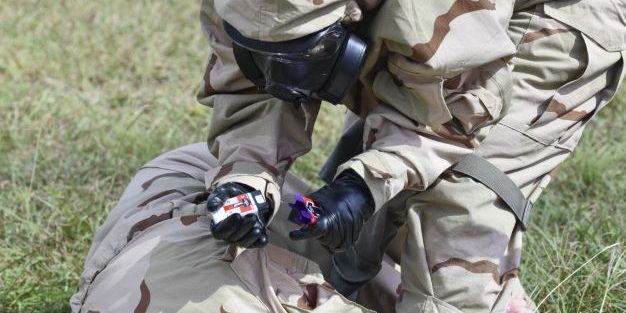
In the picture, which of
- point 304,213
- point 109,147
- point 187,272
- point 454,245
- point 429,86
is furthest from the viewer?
point 109,147

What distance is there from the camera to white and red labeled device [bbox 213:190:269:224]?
2203mm

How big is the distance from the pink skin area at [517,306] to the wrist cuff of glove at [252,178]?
77cm

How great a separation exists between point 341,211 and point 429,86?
1.17 feet

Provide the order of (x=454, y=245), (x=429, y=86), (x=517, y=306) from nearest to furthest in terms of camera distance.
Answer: (x=429, y=86), (x=454, y=245), (x=517, y=306)

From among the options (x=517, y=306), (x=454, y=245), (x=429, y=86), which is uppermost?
(x=429, y=86)

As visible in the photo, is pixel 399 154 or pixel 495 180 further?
pixel 495 180

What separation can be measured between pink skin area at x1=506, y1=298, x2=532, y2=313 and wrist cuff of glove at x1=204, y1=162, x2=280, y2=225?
2.52 ft

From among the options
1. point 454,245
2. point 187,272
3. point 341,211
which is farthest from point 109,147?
point 341,211

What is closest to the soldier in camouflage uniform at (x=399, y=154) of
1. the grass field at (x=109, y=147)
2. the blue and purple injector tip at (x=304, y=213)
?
the blue and purple injector tip at (x=304, y=213)

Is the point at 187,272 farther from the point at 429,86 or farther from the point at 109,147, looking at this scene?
the point at 109,147

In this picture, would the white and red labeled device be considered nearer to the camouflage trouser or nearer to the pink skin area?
the camouflage trouser

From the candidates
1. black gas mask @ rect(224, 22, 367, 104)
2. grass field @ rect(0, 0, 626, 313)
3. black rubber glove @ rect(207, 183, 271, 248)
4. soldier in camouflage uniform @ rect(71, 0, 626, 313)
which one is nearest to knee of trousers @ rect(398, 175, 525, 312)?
soldier in camouflage uniform @ rect(71, 0, 626, 313)

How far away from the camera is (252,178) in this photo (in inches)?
94.9

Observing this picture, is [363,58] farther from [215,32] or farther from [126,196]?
[126,196]
